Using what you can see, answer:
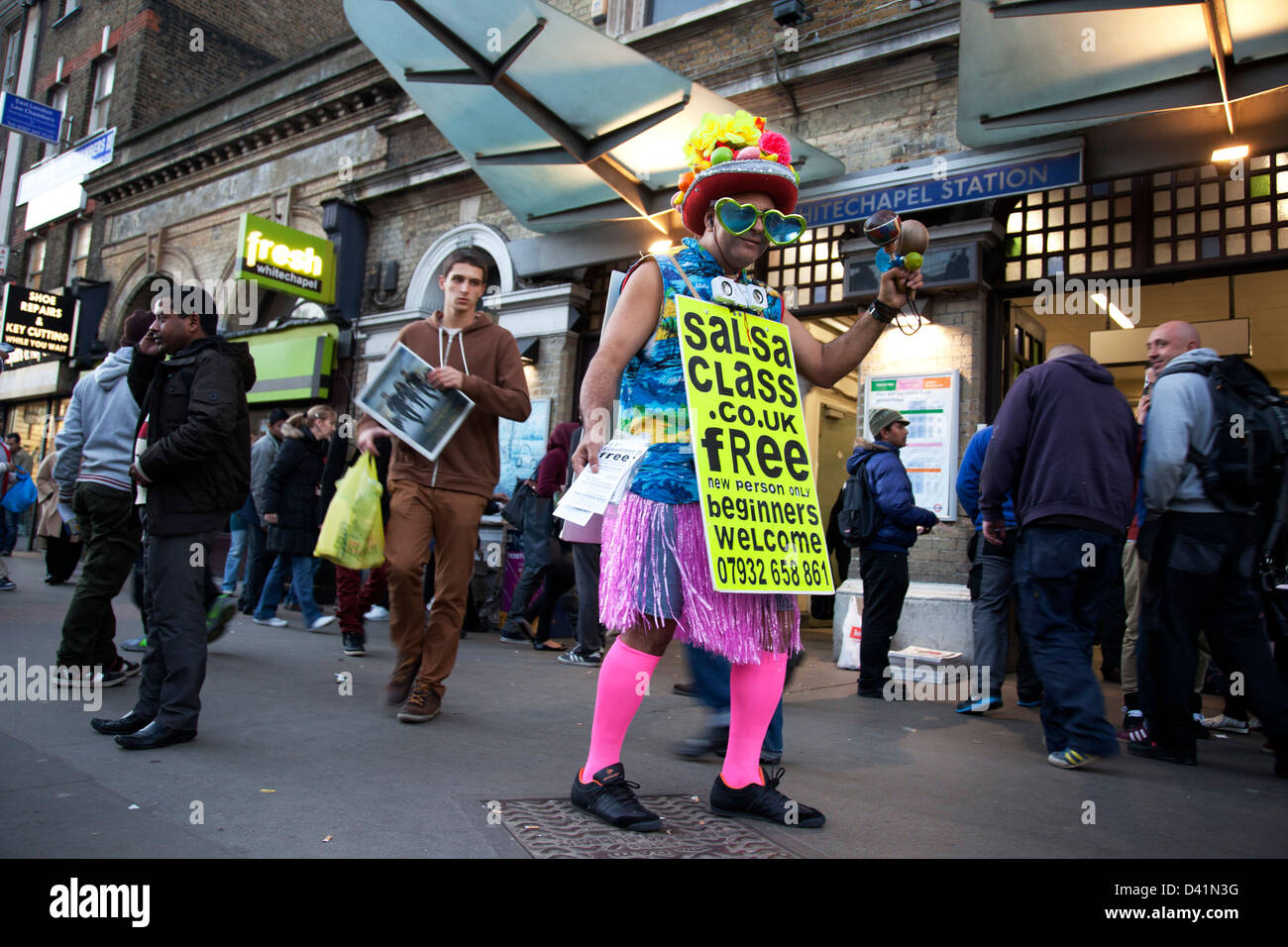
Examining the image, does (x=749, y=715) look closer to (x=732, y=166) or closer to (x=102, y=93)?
(x=732, y=166)

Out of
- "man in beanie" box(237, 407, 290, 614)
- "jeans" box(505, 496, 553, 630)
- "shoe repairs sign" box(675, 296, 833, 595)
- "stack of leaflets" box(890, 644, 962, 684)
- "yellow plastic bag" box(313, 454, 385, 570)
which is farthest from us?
"man in beanie" box(237, 407, 290, 614)

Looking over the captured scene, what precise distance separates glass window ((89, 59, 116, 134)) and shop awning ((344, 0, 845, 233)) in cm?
1578

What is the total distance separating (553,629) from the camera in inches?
353

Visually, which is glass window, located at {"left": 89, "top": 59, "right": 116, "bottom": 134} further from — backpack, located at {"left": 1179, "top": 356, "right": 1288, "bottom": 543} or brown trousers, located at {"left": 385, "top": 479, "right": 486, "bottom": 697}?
backpack, located at {"left": 1179, "top": 356, "right": 1288, "bottom": 543}

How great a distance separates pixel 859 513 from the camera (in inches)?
236

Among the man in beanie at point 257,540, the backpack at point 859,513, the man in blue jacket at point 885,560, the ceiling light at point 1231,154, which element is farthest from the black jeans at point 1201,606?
the man in beanie at point 257,540

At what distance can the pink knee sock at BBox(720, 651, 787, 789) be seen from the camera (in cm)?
281

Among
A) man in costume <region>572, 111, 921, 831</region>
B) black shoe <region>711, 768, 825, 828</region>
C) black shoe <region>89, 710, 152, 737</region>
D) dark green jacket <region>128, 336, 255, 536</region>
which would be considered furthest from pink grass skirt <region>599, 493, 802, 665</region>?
black shoe <region>89, 710, 152, 737</region>

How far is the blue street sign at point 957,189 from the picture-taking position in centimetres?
723

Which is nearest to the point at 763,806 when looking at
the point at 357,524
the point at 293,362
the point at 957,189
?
the point at 357,524

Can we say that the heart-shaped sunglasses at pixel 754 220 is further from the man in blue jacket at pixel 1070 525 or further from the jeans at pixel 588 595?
the jeans at pixel 588 595

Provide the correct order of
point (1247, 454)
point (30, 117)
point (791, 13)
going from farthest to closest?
point (30, 117)
point (791, 13)
point (1247, 454)

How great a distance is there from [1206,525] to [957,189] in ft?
14.7
